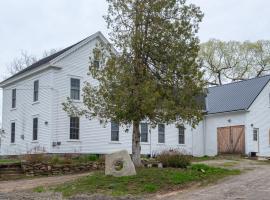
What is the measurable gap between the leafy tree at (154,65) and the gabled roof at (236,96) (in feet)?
49.6

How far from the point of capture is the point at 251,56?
5644 centimetres

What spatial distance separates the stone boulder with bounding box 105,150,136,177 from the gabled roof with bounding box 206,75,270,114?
55.4 feet

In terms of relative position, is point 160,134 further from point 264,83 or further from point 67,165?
point 67,165

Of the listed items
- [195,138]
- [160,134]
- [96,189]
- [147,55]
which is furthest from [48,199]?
[195,138]

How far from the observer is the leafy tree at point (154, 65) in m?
17.4

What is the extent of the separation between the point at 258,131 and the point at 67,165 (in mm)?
17471

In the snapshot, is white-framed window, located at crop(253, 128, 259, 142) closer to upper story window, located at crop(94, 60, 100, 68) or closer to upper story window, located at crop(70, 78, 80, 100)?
upper story window, located at crop(70, 78, 80, 100)

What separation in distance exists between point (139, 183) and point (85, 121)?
13.8 meters

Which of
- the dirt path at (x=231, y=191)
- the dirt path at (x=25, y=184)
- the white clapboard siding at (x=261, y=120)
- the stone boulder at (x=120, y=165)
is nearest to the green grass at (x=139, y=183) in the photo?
the stone boulder at (x=120, y=165)

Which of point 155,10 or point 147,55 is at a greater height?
point 155,10

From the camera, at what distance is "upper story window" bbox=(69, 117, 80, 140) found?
2760 centimetres

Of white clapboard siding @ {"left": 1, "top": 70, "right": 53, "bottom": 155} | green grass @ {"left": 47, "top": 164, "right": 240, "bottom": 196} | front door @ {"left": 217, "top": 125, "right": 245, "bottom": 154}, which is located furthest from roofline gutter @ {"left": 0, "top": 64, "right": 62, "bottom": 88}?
front door @ {"left": 217, "top": 125, "right": 245, "bottom": 154}

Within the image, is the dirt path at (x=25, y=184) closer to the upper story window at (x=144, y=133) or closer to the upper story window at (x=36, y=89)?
the upper story window at (x=36, y=89)

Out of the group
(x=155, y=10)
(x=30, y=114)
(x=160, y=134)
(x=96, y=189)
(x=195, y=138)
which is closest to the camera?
(x=96, y=189)
